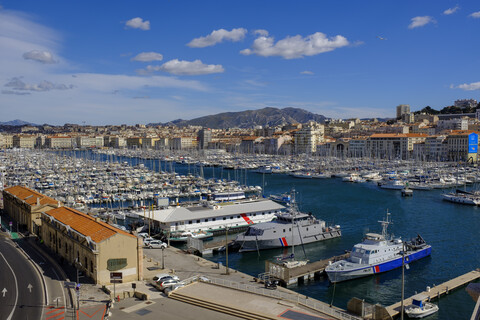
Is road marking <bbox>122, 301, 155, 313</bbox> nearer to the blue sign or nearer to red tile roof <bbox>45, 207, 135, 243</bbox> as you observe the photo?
red tile roof <bbox>45, 207, 135, 243</bbox>

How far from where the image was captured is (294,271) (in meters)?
18.2

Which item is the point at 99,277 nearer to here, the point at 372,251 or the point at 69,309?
the point at 69,309

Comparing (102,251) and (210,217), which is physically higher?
(102,251)

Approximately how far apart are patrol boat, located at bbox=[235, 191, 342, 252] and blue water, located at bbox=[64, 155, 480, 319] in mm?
446

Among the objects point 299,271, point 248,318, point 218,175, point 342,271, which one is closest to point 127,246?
point 248,318

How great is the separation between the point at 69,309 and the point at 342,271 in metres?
10.9

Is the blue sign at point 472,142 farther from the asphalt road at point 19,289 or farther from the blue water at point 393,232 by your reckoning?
the asphalt road at point 19,289

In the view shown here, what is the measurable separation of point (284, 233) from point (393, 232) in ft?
28.0

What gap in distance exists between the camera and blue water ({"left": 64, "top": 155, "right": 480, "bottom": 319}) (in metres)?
17.0

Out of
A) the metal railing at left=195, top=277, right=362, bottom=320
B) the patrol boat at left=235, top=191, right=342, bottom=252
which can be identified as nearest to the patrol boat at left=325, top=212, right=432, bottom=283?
the patrol boat at left=235, top=191, right=342, bottom=252

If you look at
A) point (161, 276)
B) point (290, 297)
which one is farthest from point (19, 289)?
point (290, 297)

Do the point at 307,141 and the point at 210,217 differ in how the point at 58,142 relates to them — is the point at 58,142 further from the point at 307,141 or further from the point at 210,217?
the point at 210,217

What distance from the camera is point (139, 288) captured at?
14297mm

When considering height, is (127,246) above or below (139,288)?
above
